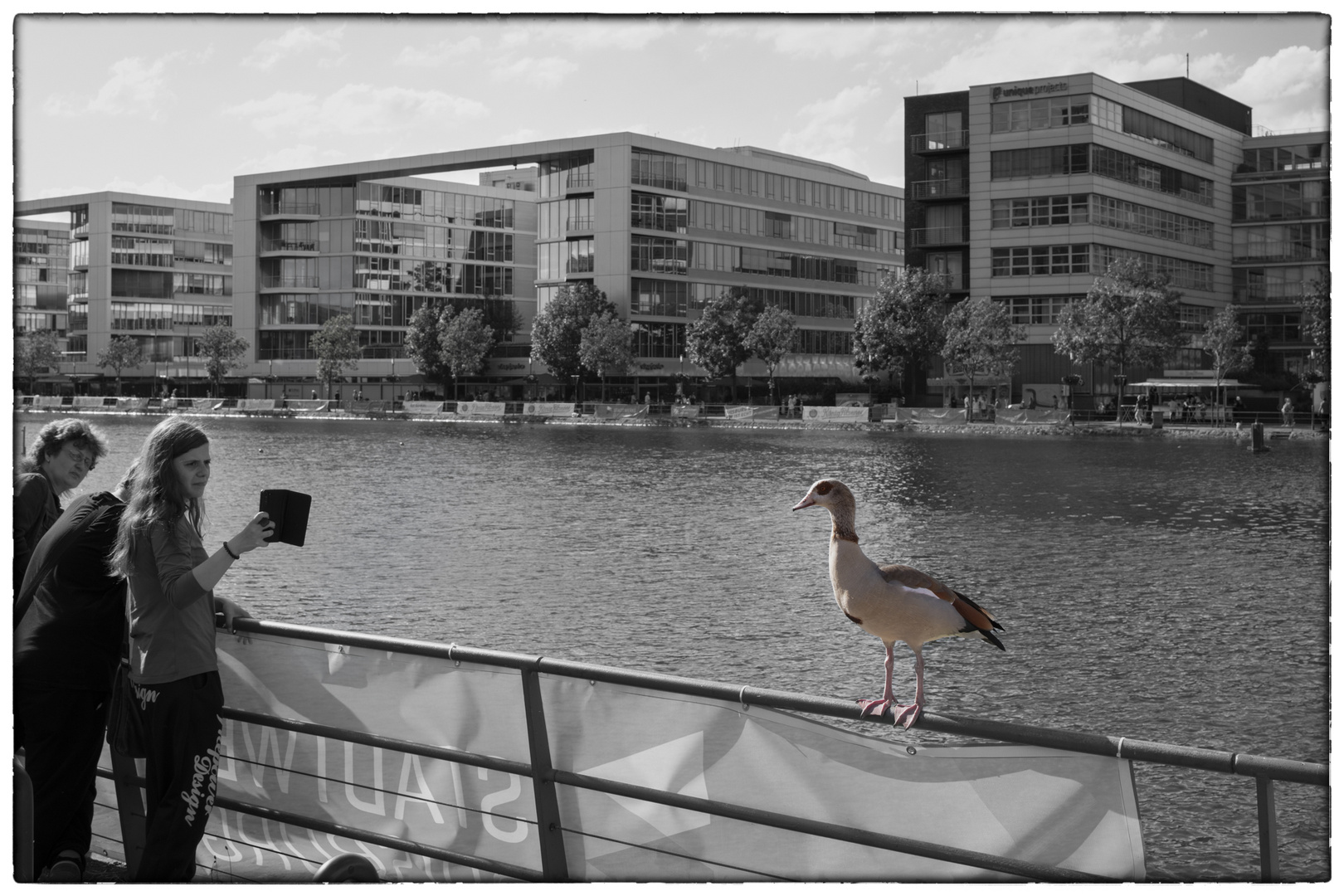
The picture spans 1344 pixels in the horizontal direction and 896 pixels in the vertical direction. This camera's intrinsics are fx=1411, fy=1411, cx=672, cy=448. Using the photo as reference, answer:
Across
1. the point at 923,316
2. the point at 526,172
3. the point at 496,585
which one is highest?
the point at 526,172

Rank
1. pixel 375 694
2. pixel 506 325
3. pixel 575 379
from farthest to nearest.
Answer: pixel 506 325
pixel 575 379
pixel 375 694

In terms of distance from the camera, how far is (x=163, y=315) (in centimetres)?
13250

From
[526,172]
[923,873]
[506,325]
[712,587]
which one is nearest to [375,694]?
[923,873]

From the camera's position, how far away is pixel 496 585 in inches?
813

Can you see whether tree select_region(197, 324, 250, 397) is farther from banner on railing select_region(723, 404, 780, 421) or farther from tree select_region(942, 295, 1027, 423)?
tree select_region(942, 295, 1027, 423)

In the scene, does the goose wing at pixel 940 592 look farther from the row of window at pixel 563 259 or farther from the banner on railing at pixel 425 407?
the row of window at pixel 563 259

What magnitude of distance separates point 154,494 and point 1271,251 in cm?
9024

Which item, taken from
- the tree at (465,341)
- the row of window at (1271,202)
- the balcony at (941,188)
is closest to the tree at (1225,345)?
the row of window at (1271,202)

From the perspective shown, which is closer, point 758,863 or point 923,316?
point 758,863

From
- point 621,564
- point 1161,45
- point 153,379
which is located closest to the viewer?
point 1161,45

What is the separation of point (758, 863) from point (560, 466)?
129 ft

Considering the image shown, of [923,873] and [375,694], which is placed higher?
[375,694]

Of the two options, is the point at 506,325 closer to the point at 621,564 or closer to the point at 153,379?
the point at 153,379

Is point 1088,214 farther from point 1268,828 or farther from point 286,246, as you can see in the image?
point 1268,828
